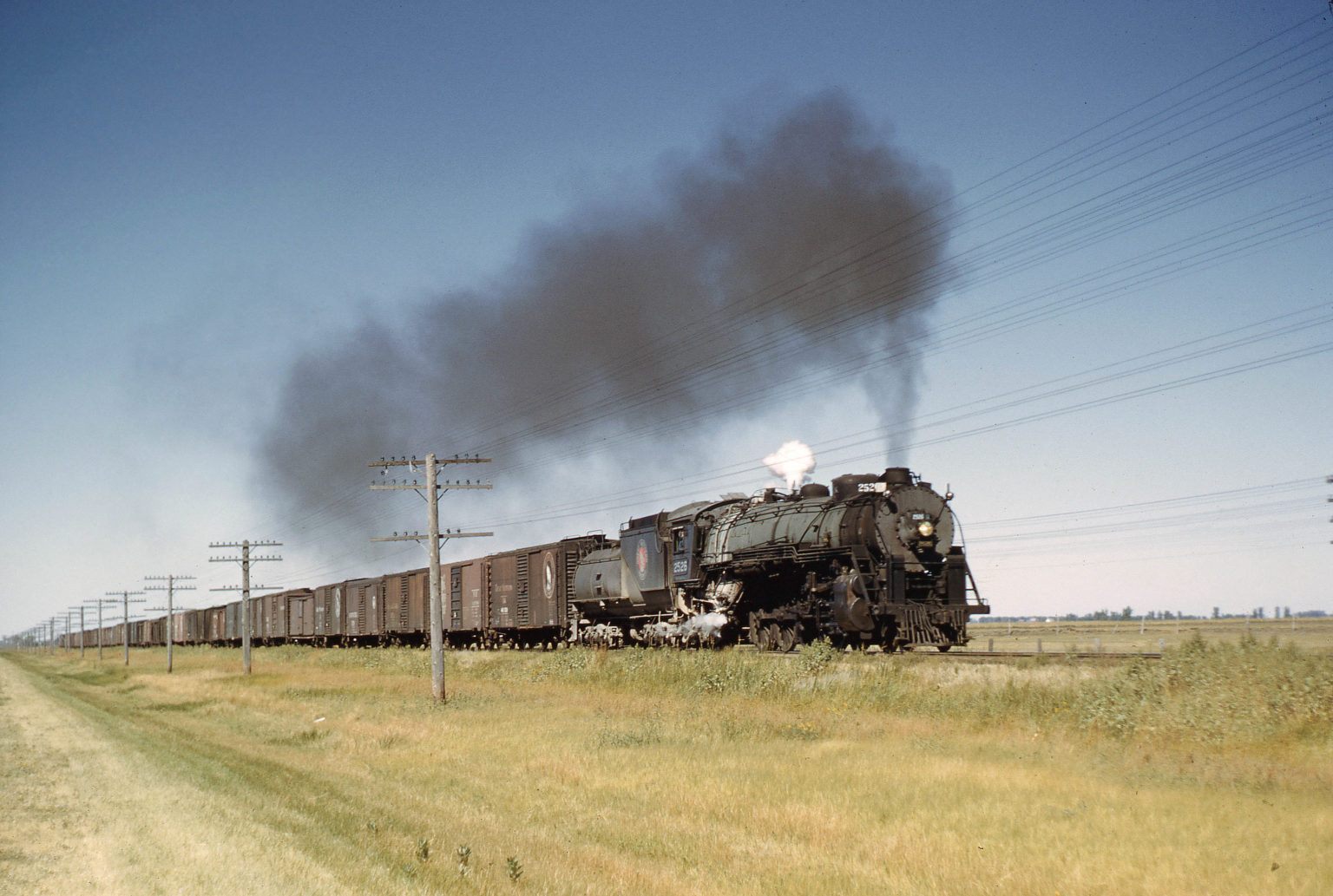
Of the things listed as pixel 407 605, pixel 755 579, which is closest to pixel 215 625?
pixel 407 605

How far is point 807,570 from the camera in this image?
2592cm

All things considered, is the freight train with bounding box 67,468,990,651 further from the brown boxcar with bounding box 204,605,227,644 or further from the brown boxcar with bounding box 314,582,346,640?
the brown boxcar with bounding box 204,605,227,644

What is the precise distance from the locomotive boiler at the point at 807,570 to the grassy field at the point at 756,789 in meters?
3.24

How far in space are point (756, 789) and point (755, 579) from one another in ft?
54.3

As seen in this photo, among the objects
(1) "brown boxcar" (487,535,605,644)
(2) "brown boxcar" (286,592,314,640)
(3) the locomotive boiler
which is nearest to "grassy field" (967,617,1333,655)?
(3) the locomotive boiler

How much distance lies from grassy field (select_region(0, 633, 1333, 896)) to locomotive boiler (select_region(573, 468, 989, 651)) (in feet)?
10.6

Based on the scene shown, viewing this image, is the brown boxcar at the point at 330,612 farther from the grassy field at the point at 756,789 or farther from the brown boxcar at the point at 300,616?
the grassy field at the point at 756,789

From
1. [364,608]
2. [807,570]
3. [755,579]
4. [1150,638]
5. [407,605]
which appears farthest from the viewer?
[364,608]

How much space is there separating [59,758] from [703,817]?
11.1m

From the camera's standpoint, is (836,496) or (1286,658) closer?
(1286,658)

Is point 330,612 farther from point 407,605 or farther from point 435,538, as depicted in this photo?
point 435,538

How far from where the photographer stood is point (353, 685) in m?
31.0

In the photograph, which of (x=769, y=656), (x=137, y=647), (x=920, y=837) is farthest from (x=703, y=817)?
(x=137, y=647)

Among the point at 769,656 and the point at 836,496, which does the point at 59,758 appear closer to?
the point at 769,656
